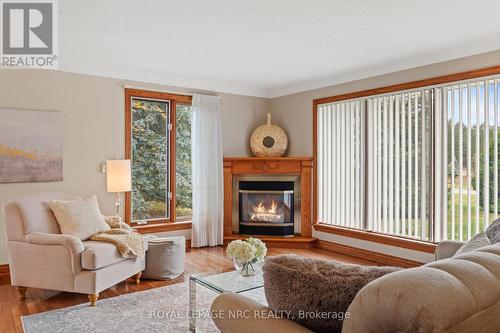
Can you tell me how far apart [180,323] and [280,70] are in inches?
132

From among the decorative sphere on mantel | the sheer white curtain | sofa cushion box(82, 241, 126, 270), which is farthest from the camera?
the decorative sphere on mantel

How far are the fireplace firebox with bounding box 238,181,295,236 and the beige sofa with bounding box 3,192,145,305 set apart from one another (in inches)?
100

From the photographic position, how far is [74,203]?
3.66 m

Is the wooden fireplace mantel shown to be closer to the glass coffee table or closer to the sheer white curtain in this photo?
the sheer white curtain

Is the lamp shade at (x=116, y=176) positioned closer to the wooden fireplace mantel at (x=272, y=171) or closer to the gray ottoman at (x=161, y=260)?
the gray ottoman at (x=161, y=260)

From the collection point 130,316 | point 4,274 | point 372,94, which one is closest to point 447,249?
point 130,316

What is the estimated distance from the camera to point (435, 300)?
0.83 m

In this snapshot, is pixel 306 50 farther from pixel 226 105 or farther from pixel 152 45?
pixel 226 105

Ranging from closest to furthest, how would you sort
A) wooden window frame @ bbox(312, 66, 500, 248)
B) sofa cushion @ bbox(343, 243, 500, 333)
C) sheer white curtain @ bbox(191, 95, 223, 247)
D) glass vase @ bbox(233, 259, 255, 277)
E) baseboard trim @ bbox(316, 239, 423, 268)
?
sofa cushion @ bbox(343, 243, 500, 333), glass vase @ bbox(233, 259, 255, 277), wooden window frame @ bbox(312, 66, 500, 248), baseboard trim @ bbox(316, 239, 423, 268), sheer white curtain @ bbox(191, 95, 223, 247)

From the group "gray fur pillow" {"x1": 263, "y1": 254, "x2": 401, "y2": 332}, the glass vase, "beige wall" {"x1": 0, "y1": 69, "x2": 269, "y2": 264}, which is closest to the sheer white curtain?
"beige wall" {"x1": 0, "y1": 69, "x2": 269, "y2": 264}

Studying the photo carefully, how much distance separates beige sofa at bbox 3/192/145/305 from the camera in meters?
3.12

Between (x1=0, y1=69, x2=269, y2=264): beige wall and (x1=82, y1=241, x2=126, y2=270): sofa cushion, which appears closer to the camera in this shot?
(x1=82, y1=241, x2=126, y2=270): sofa cushion

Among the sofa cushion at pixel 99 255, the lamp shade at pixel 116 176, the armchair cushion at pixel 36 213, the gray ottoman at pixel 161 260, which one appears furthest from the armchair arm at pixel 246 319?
the lamp shade at pixel 116 176

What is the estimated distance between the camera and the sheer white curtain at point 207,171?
5.34 metres
